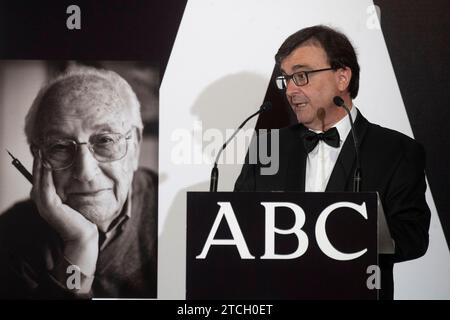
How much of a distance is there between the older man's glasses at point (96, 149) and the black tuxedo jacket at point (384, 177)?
788mm

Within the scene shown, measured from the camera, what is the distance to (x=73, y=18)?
4.75 m

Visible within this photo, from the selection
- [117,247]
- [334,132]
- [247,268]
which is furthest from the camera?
[117,247]

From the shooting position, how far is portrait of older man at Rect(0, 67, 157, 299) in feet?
15.4

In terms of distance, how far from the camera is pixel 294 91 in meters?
4.36

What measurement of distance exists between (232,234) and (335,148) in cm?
143

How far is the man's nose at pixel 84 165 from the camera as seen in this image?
A: 4.70m

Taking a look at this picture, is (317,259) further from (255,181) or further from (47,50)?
(47,50)

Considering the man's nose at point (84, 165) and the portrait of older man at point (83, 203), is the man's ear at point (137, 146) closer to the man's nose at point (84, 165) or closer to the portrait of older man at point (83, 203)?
the portrait of older man at point (83, 203)

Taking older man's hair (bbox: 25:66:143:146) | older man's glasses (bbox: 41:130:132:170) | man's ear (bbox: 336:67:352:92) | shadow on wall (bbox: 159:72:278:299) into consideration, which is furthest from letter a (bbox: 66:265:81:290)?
man's ear (bbox: 336:67:352:92)

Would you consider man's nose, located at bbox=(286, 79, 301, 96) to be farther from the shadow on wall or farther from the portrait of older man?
the portrait of older man

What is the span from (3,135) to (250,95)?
160cm

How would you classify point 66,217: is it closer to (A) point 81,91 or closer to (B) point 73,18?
(A) point 81,91

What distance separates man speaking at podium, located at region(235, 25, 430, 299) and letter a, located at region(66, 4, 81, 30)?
131 centimetres
